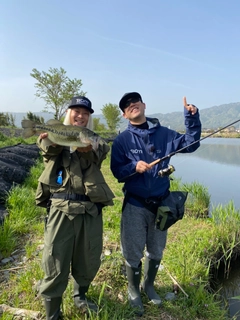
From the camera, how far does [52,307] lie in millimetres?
2514

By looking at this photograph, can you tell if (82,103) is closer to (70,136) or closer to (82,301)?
(70,136)

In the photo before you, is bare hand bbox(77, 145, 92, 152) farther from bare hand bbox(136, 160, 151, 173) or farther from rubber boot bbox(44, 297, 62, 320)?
rubber boot bbox(44, 297, 62, 320)

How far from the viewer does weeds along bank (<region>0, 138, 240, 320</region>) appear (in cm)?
297

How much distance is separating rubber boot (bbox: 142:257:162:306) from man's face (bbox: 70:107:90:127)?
191cm

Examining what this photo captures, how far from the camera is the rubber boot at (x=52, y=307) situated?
8.12ft

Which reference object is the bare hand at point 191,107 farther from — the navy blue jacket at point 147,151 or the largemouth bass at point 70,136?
the largemouth bass at point 70,136

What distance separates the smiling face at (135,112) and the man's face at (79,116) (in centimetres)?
61

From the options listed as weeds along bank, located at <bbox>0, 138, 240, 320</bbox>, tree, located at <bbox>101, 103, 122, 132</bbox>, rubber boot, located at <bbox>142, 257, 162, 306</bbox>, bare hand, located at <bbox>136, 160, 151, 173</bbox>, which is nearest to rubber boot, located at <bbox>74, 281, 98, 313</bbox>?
weeds along bank, located at <bbox>0, 138, 240, 320</bbox>

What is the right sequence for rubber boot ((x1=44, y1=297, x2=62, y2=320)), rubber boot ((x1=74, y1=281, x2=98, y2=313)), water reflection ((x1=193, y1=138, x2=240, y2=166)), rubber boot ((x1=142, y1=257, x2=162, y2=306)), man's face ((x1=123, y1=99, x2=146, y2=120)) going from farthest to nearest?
water reflection ((x1=193, y1=138, x2=240, y2=166))
rubber boot ((x1=142, y1=257, x2=162, y2=306))
man's face ((x1=123, y1=99, x2=146, y2=120))
rubber boot ((x1=74, y1=281, x2=98, y2=313))
rubber boot ((x1=44, y1=297, x2=62, y2=320))

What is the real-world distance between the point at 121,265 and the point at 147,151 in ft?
6.01

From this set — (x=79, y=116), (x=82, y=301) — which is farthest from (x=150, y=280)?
(x=79, y=116)

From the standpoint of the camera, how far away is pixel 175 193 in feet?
10.7

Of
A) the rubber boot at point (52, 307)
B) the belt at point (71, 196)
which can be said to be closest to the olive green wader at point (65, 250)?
the rubber boot at point (52, 307)

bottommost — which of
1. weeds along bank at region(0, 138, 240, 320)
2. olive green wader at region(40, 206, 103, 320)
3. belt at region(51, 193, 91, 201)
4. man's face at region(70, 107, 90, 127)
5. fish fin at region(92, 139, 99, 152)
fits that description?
weeds along bank at region(0, 138, 240, 320)
